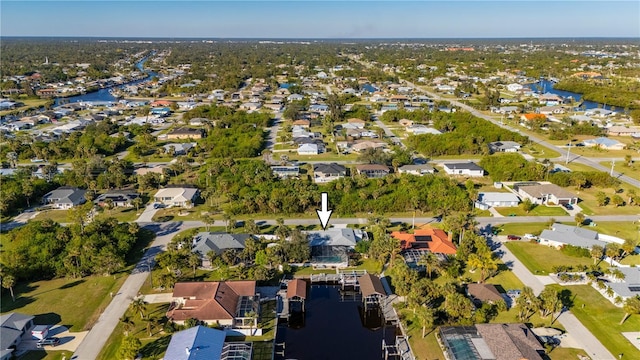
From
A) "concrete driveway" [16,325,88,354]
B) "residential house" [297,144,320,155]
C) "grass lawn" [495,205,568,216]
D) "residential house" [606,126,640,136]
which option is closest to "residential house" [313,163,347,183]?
"residential house" [297,144,320,155]

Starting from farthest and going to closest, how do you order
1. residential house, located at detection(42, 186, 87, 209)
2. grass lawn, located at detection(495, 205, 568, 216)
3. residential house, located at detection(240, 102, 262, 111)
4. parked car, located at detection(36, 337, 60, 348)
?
residential house, located at detection(240, 102, 262, 111) < residential house, located at detection(42, 186, 87, 209) < grass lawn, located at detection(495, 205, 568, 216) < parked car, located at detection(36, 337, 60, 348)

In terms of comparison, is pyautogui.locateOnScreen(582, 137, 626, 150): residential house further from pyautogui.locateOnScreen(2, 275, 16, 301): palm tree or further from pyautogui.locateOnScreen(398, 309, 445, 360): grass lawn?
pyautogui.locateOnScreen(2, 275, 16, 301): palm tree

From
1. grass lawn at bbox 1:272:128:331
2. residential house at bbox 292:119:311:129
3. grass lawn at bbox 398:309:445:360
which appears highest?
residential house at bbox 292:119:311:129

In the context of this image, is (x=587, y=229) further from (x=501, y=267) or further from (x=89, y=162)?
(x=89, y=162)

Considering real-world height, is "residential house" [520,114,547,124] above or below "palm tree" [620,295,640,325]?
above

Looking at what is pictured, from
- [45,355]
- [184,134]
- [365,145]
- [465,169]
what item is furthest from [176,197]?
[465,169]

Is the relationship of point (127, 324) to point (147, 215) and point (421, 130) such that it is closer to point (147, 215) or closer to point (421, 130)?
point (147, 215)

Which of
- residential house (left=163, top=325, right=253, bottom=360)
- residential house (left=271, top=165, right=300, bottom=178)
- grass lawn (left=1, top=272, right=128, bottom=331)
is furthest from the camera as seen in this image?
residential house (left=271, top=165, right=300, bottom=178)

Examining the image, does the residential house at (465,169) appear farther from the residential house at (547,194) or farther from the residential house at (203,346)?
the residential house at (203,346)
